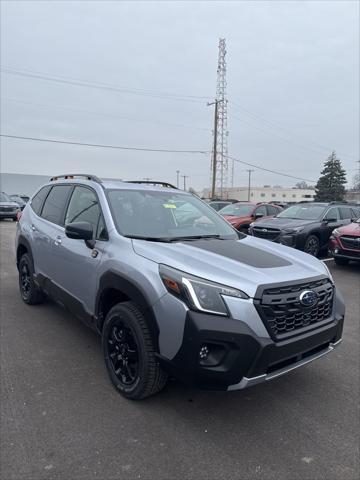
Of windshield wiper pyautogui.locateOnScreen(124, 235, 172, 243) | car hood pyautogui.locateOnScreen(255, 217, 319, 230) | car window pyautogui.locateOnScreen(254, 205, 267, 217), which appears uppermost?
car window pyautogui.locateOnScreen(254, 205, 267, 217)

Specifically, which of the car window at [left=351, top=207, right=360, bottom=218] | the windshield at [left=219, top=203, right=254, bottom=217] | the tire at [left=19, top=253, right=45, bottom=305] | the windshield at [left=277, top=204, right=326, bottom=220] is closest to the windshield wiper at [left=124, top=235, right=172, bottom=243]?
the tire at [left=19, top=253, right=45, bottom=305]

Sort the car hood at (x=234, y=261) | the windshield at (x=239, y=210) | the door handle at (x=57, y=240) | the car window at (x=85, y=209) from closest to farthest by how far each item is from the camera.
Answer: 1. the car hood at (x=234, y=261)
2. the car window at (x=85, y=209)
3. the door handle at (x=57, y=240)
4. the windshield at (x=239, y=210)

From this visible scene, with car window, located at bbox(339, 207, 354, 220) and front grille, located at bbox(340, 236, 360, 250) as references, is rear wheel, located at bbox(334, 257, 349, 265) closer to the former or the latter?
front grille, located at bbox(340, 236, 360, 250)

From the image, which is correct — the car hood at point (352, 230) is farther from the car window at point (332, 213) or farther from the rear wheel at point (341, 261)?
the car window at point (332, 213)

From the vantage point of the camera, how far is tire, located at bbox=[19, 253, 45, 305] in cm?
509

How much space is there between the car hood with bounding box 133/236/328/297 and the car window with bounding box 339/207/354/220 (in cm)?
912

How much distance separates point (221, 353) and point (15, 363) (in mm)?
2238

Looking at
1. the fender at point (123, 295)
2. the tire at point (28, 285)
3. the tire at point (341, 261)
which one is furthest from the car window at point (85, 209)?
the tire at point (341, 261)

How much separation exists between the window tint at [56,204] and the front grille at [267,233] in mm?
6665

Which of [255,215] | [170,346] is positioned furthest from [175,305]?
[255,215]

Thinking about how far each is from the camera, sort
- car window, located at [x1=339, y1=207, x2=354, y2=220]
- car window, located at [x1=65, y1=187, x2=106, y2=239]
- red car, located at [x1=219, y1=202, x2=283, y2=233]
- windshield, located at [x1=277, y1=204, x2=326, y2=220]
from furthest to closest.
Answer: red car, located at [x1=219, y1=202, x2=283, y2=233] < car window, located at [x1=339, y1=207, x2=354, y2=220] < windshield, located at [x1=277, y1=204, x2=326, y2=220] < car window, located at [x1=65, y1=187, x2=106, y2=239]

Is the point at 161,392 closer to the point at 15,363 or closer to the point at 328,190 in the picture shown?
the point at 15,363

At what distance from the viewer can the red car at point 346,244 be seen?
8680mm

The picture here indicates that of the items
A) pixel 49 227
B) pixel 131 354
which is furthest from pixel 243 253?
pixel 49 227
